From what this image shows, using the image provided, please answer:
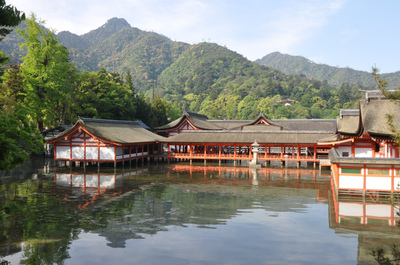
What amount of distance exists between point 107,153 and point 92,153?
5.45ft

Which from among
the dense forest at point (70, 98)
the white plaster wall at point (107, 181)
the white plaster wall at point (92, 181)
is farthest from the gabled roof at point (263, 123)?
the white plaster wall at point (92, 181)

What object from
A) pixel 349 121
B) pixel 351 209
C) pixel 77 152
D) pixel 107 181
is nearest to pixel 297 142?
pixel 349 121

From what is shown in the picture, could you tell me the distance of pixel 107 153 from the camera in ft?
115

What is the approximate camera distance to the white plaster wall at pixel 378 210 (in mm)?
16703

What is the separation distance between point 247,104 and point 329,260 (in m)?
114

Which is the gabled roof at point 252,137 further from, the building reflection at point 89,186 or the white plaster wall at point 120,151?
the building reflection at point 89,186

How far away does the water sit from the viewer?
11.5 metres

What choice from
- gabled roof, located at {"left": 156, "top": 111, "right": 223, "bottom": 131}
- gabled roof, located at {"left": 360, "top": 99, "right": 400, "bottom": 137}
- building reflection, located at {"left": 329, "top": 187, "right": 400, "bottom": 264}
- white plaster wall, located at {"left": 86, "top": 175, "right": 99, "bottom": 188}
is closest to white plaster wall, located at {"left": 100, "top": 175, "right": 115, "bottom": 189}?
white plaster wall, located at {"left": 86, "top": 175, "right": 99, "bottom": 188}

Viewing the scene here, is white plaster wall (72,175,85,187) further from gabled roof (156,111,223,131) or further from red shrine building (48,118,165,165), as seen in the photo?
gabled roof (156,111,223,131)

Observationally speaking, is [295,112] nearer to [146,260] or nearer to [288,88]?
[288,88]

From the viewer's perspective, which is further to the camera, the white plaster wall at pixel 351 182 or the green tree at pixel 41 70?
the green tree at pixel 41 70

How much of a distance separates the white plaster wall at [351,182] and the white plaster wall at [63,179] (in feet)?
63.6

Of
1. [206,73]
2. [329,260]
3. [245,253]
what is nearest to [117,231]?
[245,253]

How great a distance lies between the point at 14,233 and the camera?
44.9ft
